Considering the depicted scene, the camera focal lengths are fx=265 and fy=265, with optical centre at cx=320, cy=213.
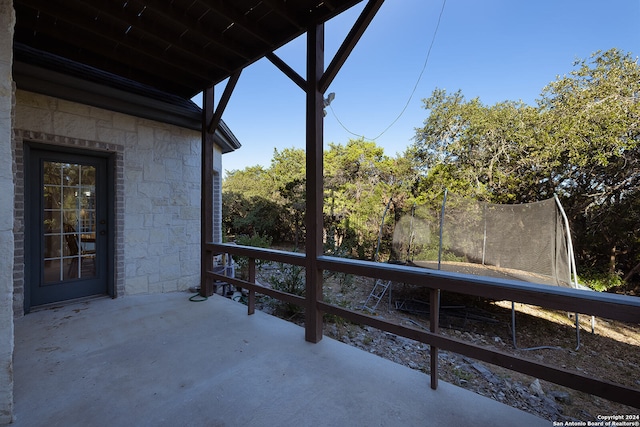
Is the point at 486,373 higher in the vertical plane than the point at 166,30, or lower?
lower

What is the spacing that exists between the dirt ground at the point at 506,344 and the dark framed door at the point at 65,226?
7.26 feet

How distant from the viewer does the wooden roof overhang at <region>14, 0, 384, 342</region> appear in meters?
2.20

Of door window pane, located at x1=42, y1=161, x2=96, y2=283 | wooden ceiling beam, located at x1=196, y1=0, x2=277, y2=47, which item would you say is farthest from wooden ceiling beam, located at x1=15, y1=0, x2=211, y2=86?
door window pane, located at x1=42, y1=161, x2=96, y2=283

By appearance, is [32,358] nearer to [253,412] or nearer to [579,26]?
[253,412]

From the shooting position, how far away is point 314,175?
7.66ft

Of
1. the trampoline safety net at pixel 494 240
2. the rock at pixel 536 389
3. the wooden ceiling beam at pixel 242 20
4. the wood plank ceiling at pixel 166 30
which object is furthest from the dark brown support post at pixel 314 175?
the trampoline safety net at pixel 494 240

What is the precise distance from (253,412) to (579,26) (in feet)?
27.1

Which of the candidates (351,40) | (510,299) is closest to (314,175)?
(351,40)

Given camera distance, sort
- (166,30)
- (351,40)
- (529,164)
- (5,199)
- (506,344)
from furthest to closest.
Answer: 1. (529,164)
2. (506,344)
3. (166,30)
4. (351,40)
5. (5,199)

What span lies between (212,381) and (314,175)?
1703 mm

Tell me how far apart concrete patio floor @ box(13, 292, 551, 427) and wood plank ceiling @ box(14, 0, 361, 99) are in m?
2.76

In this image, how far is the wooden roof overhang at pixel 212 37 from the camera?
86.5 inches

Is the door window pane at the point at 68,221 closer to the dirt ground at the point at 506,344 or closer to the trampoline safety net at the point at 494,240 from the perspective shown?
the dirt ground at the point at 506,344

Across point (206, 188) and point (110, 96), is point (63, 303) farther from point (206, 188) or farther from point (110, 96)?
point (110, 96)
